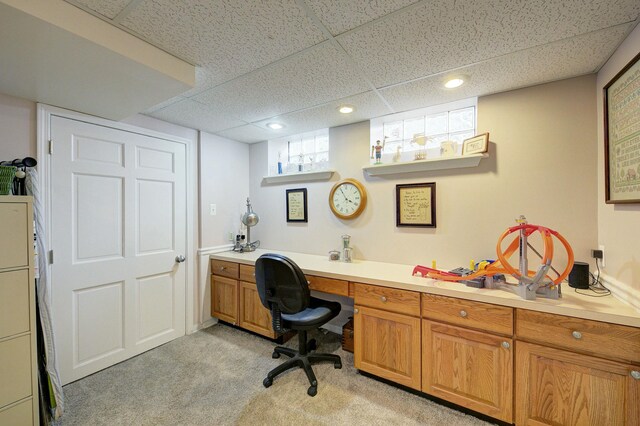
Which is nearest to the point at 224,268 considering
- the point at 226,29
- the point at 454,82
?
the point at 226,29

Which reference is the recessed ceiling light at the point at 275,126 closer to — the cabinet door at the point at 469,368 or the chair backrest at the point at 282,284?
the chair backrest at the point at 282,284

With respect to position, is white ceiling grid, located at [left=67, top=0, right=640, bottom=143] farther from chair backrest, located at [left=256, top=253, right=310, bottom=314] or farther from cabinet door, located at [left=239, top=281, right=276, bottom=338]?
cabinet door, located at [left=239, top=281, right=276, bottom=338]

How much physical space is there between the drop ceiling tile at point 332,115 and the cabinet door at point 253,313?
173cm

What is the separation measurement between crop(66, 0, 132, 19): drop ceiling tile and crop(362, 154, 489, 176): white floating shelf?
1.99m

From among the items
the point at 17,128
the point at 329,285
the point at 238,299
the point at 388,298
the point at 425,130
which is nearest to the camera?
the point at 17,128

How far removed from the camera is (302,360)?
2092 millimetres

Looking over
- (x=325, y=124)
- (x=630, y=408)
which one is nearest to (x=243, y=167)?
(x=325, y=124)

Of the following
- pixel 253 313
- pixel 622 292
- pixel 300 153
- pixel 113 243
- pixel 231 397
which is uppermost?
pixel 300 153

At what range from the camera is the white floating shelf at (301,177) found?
113 inches

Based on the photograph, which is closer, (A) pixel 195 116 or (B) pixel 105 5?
(B) pixel 105 5

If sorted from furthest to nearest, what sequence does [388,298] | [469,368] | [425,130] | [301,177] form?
1. [301,177]
2. [425,130]
3. [388,298]
4. [469,368]

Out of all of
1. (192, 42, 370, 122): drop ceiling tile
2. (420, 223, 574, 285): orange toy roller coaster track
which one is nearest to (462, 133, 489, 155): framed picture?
(420, 223, 574, 285): orange toy roller coaster track

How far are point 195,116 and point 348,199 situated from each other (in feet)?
5.68

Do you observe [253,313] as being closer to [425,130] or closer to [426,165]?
[426,165]
